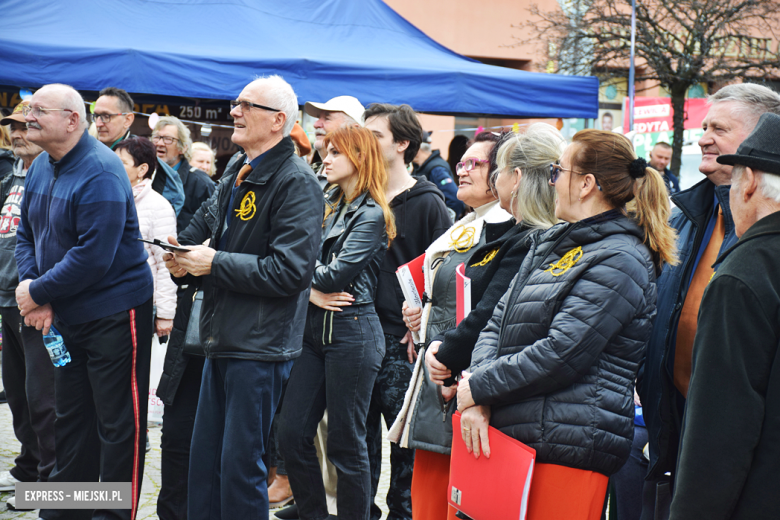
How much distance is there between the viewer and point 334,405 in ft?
10.5

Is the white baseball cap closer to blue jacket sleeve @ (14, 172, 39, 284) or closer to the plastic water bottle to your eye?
blue jacket sleeve @ (14, 172, 39, 284)

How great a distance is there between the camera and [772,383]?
60.6 inches

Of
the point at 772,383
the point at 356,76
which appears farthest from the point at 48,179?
the point at 356,76

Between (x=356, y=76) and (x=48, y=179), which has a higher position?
(x=356, y=76)

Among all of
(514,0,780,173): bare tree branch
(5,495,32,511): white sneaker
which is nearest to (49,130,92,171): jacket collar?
(5,495,32,511): white sneaker

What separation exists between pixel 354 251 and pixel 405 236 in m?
0.52

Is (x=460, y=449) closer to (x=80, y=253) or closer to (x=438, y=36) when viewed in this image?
(x=80, y=253)

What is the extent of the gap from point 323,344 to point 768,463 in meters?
2.00

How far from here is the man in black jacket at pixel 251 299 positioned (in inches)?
104

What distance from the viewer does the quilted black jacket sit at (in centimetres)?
204

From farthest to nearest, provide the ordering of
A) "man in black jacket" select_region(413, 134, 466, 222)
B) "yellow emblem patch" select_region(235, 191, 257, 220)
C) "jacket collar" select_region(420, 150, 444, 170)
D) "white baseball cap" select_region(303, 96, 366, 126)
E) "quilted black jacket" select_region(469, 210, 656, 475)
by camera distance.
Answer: "jacket collar" select_region(420, 150, 444, 170)
"man in black jacket" select_region(413, 134, 466, 222)
"white baseball cap" select_region(303, 96, 366, 126)
"yellow emblem patch" select_region(235, 191, 257, 220)
"quilted black jacket" select_region(469, 210, 656, 475)

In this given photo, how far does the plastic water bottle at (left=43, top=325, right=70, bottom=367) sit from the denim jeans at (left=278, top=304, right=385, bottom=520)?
0.97m

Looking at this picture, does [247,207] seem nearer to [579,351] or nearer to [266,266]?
[266,266]

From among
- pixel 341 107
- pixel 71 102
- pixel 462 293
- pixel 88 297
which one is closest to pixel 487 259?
pixel 462 293
